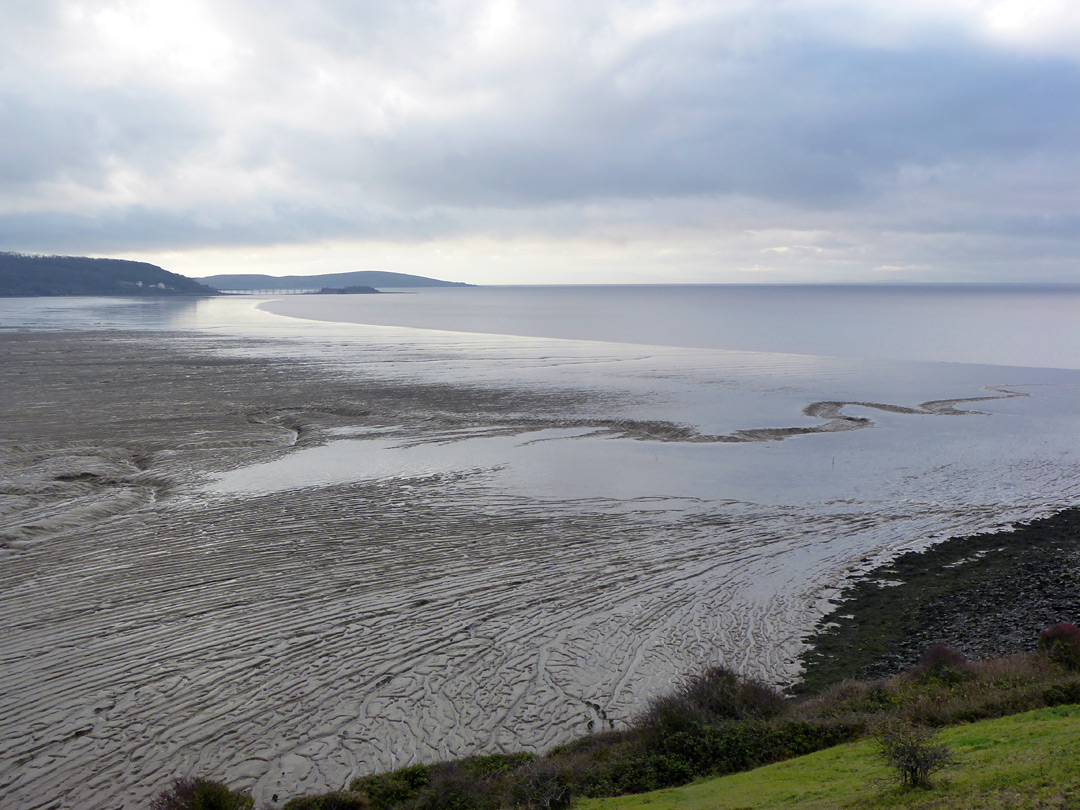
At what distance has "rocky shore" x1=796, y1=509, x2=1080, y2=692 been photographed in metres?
14.6

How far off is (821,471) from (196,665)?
74.5 feet

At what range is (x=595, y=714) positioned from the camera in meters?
12.8

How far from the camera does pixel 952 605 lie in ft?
54.9

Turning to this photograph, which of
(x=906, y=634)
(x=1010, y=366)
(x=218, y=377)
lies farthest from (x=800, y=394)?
(x=218, y=377)

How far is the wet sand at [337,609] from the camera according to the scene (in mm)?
11836

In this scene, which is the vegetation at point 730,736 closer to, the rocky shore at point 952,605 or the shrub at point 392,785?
the shrub at point 392,785

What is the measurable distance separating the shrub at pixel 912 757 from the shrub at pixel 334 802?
6.77 meters

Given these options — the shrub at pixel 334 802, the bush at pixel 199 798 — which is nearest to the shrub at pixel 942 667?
the shrub at pixel 334 802

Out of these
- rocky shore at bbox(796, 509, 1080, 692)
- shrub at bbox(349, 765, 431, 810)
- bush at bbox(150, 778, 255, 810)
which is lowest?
shrub at bbox(349, 765, 431, 810)

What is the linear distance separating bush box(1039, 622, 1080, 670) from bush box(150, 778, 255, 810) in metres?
13.4

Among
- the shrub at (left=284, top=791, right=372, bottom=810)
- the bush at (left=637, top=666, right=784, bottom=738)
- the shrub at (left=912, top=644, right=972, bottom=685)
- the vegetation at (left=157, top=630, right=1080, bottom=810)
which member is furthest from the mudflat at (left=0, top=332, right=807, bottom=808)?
the shrub at (left=912, top=644, right=972, bottom=685)

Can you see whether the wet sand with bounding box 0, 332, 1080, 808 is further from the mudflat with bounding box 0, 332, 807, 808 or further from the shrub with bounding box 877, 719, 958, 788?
the shrub with bounding box 877, 719, 958, 788

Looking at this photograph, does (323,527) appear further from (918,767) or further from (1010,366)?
(1010,366)

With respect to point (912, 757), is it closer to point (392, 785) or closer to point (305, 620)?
point (392, 785)
